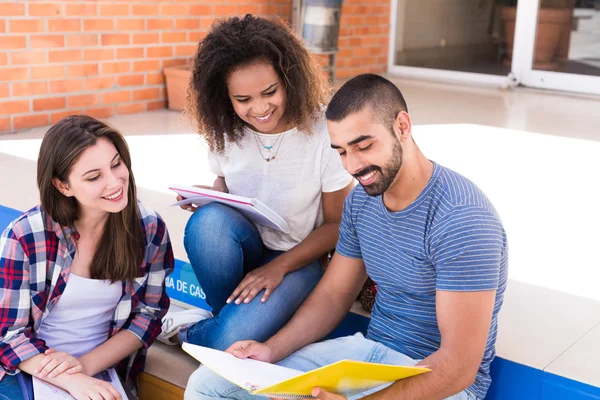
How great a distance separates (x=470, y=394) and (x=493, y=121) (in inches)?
132

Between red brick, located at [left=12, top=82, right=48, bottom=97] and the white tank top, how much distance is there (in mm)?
2897

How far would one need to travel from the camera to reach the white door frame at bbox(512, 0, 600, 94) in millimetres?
5840

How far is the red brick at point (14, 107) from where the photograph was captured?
14.5 ft

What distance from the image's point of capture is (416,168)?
5.18 feet

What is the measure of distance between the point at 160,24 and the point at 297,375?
4.14 m

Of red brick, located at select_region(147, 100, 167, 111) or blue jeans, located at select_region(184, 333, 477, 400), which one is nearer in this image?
blue jeans, located at select_region(184, 333, 477, 400)

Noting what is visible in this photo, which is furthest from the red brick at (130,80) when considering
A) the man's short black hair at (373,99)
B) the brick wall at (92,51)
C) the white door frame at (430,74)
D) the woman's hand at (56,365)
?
the man's short black hair at (373,99)

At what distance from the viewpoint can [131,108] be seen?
16.8 ft

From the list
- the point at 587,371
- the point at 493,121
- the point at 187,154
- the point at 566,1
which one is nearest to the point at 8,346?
the point at 587,371

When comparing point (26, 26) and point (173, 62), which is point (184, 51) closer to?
point (173, 62)

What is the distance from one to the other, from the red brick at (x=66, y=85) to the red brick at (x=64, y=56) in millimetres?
127

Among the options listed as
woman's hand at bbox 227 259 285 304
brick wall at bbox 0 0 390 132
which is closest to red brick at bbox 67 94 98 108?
brick wall at bbox 0 0 390 132

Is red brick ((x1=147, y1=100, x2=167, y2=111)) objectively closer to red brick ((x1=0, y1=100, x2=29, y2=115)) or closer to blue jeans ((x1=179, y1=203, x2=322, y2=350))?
red brick ((x1=0, y1=100, x2=29, y2=115))

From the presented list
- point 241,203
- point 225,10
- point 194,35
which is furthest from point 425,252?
point 225,10
